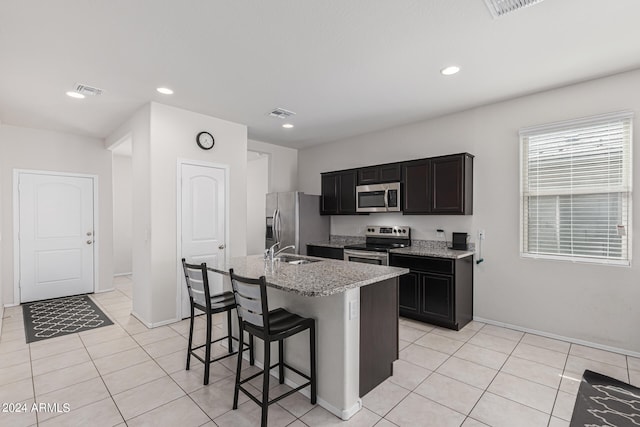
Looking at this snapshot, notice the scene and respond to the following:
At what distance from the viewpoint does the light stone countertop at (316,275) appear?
1992mm

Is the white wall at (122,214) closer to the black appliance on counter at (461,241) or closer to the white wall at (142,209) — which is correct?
the white wall at (142,209)

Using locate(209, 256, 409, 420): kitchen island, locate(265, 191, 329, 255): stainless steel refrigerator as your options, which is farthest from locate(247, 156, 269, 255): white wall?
locate(209, 256, 409, 420): kitchen island

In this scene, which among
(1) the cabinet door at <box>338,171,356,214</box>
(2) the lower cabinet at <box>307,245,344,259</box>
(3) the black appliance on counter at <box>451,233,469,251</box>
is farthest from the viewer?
(1) the cabinet door at <box>338,171,356,214</box>

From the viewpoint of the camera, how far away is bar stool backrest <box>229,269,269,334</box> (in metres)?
1.97

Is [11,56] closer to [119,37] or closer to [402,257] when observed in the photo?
[119,37]

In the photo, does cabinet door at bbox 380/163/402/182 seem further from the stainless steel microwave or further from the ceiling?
the ceiling

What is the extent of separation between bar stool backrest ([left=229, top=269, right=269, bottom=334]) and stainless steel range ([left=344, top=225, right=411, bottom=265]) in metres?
2.48

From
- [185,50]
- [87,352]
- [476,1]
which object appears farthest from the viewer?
[87,352]

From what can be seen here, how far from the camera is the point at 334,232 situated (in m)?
5.84

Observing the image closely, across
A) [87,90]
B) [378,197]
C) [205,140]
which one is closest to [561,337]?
[378,197]

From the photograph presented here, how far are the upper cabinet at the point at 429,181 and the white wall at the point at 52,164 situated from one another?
14.4ft

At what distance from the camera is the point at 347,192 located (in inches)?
208

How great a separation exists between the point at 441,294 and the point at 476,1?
2918mm

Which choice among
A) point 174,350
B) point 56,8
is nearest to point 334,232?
point 174,350
